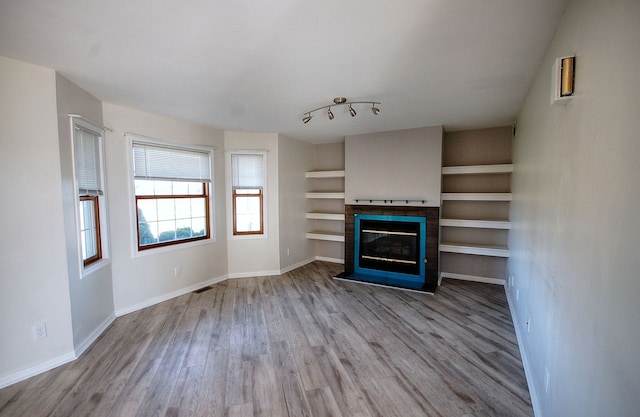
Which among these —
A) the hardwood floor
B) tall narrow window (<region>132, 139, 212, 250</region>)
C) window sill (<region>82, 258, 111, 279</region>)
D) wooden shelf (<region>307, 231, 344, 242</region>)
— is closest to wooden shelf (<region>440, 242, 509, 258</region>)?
the hardwood floor

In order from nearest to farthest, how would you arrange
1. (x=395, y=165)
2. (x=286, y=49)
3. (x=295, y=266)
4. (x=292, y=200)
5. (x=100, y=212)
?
(x=286, y=49), (x=100, y=212), (x=395, y=165), (x=292, y=200), (x=295, y=266)

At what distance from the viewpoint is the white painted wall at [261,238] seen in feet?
15.7

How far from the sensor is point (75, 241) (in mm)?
2658

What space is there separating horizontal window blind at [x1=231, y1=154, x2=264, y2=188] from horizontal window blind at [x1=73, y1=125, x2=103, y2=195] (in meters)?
1.92

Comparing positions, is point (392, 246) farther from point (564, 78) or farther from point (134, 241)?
point (134, 241)

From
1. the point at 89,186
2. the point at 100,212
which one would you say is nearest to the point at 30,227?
the point at 89,186

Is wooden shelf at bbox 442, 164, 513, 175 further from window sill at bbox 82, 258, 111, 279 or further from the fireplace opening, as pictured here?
window sill at bbox 82, 258, 111, 279

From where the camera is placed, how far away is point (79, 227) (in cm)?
273

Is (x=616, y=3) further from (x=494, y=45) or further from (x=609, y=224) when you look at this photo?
(x=494, y=45)

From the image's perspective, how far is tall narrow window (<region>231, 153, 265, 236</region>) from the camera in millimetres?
4785

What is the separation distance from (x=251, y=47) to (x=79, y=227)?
243 cm

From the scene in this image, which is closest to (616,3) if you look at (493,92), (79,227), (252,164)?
(493,92)

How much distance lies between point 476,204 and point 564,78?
355cm

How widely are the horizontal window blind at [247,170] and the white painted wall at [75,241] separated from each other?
1997 millimetres
